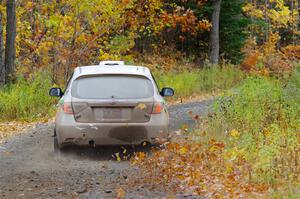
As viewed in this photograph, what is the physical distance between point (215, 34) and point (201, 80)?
507 cm

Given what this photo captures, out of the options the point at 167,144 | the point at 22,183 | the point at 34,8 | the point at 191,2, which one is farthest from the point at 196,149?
the point at 191,2

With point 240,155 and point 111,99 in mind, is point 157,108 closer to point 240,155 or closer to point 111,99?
point 111,99

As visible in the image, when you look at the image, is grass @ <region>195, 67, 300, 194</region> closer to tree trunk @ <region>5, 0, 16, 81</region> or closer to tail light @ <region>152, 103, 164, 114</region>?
tail light @ <region>152, 103, 164, 114</region>

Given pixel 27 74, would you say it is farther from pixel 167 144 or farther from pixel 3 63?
pixel 167 144

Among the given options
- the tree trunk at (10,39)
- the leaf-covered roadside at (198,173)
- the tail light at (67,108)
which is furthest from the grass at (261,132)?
the tree trunk at (10,39)

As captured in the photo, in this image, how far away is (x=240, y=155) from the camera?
32.2 ft

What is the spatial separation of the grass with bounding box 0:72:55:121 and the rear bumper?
6187 mm

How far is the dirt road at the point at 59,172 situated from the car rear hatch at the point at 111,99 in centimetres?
81

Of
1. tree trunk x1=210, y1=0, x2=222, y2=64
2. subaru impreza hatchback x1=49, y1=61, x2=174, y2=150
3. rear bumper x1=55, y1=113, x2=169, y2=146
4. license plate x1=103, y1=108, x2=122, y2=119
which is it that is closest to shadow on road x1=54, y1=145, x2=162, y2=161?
subaru impreza hatchback x1=49, y1=61, x2=174, y2=150

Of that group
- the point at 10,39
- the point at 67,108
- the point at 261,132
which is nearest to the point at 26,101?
the point at 10,39

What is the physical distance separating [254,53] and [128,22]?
9.47 metres

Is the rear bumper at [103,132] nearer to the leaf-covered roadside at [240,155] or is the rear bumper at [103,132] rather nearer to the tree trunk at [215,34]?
Result: the leaf-covered roadside at [240,155]

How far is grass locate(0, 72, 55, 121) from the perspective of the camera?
17.2m

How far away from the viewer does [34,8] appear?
2558 centimetres
